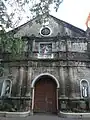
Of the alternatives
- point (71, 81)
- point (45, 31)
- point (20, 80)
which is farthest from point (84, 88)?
point (45, 31)

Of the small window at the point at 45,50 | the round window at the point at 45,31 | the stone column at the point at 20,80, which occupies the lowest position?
the stone column at the point at 20,80

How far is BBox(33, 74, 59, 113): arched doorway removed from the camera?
12258 millimetres

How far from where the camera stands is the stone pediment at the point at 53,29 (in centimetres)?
1454

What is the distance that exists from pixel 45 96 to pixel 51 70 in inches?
90.5

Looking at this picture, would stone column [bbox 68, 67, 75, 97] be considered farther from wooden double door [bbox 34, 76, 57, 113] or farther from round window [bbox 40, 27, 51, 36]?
round window [bbox 40, 27, 51, 36]

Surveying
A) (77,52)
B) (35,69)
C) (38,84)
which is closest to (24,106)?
(38,84)

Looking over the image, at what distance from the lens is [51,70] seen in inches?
504

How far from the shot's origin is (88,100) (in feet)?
38.5

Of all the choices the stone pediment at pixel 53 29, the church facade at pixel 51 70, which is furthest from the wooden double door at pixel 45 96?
the stone pediment at pixel 53 29

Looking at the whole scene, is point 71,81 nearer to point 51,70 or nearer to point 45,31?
point 51,70

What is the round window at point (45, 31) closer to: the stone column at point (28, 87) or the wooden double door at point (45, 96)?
the stone column at point (28, 87)

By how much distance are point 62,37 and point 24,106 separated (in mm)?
7131

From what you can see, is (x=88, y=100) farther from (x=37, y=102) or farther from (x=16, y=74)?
(x=16, y=74)

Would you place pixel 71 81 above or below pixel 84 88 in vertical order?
above
